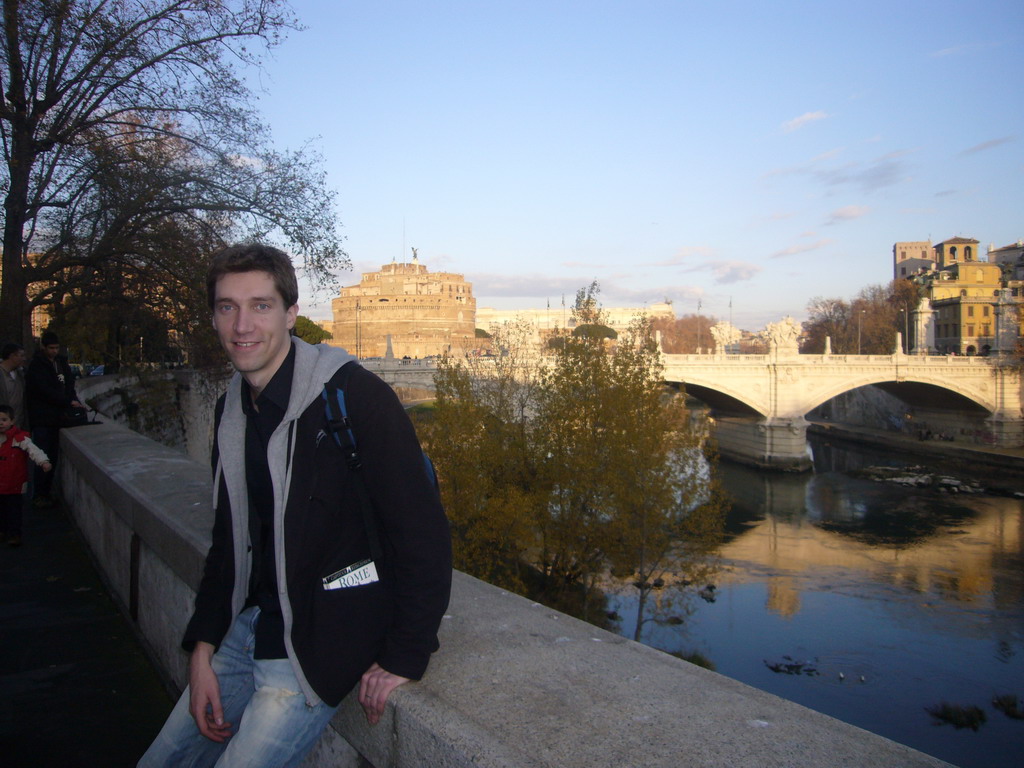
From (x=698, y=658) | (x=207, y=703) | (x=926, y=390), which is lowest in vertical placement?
(x=698, y=658)

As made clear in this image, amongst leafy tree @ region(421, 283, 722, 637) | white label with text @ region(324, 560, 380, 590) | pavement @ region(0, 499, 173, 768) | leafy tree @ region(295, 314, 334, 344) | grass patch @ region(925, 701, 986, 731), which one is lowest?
grass patch @ region(925, 701, 986, 731)

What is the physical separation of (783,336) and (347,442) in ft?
116

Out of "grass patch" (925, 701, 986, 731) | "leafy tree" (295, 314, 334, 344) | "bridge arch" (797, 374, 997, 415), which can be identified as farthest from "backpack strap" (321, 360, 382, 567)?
"leafy tree" (295, 314, 334, 344)

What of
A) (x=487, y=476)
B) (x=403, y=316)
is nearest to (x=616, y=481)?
(x=487, y=476)

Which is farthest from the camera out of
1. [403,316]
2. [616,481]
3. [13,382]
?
[403,316]

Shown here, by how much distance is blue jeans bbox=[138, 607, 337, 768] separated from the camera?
1482mm

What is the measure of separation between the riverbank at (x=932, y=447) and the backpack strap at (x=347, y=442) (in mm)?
32895

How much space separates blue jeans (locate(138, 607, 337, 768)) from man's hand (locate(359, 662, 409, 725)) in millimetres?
93

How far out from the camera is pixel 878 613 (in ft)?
51.6

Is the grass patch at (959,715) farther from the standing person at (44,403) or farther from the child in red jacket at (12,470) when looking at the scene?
the child in red jacket at (12,470)

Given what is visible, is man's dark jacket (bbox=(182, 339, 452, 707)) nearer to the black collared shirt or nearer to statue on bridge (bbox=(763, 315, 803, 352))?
the black collared shirt

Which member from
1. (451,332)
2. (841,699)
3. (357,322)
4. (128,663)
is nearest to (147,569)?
(128,663)

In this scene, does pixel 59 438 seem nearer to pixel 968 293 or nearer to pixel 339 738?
pixel 339 738

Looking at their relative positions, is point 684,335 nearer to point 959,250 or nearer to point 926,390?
point 959,250
